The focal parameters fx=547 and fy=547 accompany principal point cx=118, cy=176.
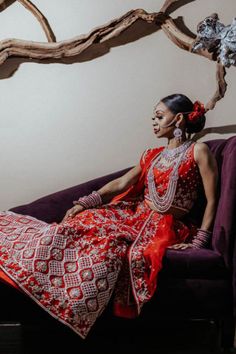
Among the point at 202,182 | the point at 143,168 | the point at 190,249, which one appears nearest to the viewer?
the point at 190,249

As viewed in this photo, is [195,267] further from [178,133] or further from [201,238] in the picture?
[178,133]

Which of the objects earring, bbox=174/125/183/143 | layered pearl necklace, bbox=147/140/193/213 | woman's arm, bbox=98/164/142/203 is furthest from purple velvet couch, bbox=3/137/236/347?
woman's arm, bbox=98/164/142/203

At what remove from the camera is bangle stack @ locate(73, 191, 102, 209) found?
9.09 ft

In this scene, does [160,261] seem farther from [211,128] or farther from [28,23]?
[28,23]

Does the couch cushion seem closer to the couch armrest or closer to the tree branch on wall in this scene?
the couch armrest

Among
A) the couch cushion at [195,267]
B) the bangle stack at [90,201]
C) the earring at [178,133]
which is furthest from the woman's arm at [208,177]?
the bangle stack at [90,201]

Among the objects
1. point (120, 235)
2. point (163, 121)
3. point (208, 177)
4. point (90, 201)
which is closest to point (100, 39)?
point (163, 121)

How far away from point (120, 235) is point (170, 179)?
1.51 feet

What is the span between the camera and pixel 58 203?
2.90 meters

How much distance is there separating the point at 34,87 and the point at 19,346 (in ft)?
5.16

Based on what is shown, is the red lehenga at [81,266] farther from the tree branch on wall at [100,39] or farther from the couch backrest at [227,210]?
the tree branch on wall at [100,39]

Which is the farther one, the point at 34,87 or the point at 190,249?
the point at 34,87

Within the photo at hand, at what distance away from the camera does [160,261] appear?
2.26 m

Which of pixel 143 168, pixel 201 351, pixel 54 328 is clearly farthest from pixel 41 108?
pixel 201 351
